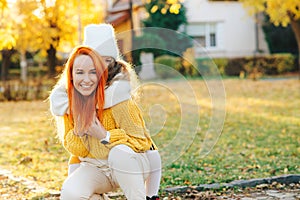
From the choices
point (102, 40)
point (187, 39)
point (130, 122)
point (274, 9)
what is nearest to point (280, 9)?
point (274, 9)

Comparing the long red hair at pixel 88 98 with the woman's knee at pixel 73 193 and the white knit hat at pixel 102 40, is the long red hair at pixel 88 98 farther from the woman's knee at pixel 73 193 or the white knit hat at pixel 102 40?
the woman's knee at pixel 73 193

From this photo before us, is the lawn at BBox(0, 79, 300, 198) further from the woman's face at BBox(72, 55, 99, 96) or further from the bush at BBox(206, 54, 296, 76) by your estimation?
the bush at BBox(206, 54, 296, 76)

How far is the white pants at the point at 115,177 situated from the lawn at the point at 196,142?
21.4 inches

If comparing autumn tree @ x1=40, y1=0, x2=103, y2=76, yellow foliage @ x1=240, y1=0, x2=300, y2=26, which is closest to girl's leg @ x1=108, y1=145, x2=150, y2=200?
yellow foliage @ x1=240, y1=0, x2=300, y2=26

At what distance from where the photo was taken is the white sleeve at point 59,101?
370 centimetres

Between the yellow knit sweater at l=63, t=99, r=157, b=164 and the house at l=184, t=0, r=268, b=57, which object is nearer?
the yellow knit sweater at l=63, t=99, r=157, b=164

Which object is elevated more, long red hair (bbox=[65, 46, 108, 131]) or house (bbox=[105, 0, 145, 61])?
house (bbox=[105, 0, 145, 61])

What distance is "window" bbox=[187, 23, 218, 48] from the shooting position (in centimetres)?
2975

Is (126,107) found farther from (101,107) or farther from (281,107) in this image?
(281,107)

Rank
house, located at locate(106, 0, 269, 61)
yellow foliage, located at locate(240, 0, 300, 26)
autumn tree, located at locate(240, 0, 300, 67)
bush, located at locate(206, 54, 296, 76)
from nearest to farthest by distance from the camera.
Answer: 1. autumn tree, located at locate(240, 0, 300, 67)
2. yellow foliage, located at locate(240, 0, 300, 26)
3. bush, located at locate(206, 54, 296, 76)
4. house, located at locate(106, 0, 269, 61)

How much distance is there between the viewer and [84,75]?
143 inches

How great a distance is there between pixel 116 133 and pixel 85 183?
0.37m

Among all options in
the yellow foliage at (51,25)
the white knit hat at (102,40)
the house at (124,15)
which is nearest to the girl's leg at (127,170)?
the white knit hat at (102,40)

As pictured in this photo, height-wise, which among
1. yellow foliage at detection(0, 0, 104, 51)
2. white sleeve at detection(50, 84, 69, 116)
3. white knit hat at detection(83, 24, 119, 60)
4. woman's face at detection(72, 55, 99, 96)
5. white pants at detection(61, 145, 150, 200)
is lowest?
white pants at detection(61, 145, 150, 200)
